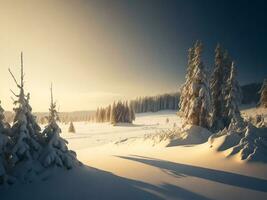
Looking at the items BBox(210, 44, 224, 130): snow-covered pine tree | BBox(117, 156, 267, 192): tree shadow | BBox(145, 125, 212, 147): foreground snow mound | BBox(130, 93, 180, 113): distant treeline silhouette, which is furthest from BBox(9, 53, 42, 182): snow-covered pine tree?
BBox(130, 93, 180, 113): distant treeline silhouette

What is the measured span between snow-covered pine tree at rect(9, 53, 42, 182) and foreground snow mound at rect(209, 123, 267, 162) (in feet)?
34.7

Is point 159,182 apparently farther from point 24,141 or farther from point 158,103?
point 158,103

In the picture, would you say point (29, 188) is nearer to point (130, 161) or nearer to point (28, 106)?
point (28, 106)

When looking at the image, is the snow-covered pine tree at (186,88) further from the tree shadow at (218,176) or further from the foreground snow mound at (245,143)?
the tree shadow at (218,176)

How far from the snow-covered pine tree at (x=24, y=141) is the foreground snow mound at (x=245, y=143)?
10.6 meters

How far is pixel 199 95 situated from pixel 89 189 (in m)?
19.4

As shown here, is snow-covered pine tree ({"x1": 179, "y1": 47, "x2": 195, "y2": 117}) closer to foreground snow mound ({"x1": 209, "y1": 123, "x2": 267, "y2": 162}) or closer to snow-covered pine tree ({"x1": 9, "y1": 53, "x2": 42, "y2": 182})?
foreground snow mound ({"x1": 209, "y1": 123, "x2": 267, "y2": 162})

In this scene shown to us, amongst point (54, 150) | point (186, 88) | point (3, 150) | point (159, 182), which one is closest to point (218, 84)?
point (186, 88)

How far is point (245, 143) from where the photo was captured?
1289 cm

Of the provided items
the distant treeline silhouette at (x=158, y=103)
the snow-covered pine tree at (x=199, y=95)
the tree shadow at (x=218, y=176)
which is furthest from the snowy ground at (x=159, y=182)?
the distant treeline silhouette at (x=158, y=103)

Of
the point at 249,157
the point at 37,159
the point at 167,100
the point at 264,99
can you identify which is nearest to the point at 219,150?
the point at 249,157

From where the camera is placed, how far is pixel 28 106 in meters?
11.7

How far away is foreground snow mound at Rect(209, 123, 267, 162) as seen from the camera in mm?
12227

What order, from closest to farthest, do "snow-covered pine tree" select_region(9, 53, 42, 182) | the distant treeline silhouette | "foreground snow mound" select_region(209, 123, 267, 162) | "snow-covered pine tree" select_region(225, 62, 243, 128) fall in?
"snow-covered pine tree" select_region(9, 53, 42, 182)
"foreground snow mound" select_region(209, 123, 267, 162)
"snow-covered pine tree" select_region(225, 62, 243, 128)
the distant treeline silhouette
